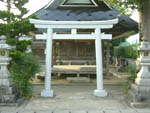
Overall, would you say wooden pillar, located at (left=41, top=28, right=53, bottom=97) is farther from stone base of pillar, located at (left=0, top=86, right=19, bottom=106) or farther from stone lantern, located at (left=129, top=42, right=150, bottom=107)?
stone lantern, located at (left=129, top=42, right=150, bottom=107)

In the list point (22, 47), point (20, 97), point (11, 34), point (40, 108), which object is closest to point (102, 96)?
point (40, 108)

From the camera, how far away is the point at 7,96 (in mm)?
5855

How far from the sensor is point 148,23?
8.29 m

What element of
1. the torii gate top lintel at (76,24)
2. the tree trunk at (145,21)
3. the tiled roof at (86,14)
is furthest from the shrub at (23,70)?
the tree trunk at (145,21)

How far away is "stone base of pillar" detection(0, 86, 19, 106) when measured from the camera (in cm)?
585

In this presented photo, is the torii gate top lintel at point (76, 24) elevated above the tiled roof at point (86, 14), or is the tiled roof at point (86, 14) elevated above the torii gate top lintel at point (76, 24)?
the tiled roof at point (86, 14)

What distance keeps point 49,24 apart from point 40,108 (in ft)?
10.2

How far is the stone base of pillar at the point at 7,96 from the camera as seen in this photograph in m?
5.85

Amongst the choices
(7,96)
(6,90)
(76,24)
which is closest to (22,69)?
(6,90)

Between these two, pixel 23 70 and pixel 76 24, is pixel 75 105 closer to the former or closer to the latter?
pixel 23 70

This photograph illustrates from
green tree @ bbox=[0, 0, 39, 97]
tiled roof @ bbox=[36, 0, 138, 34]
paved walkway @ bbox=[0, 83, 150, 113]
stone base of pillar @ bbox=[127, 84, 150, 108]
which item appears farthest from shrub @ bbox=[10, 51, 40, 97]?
tiled roof @ bbox=[36, 0, 138, 34]

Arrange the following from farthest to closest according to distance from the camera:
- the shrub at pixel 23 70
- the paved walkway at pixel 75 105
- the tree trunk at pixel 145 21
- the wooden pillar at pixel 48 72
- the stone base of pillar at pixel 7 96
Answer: the tree trunk at pixel 145 21 < the wooden pillar at pixel 48 72 < the shrub at pixel 23 70 < the stone base of pillar at pixel 7 96 < the paved walkway at pixel 75 105

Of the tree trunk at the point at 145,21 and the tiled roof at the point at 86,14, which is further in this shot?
the tiled roof at the point at 86,14

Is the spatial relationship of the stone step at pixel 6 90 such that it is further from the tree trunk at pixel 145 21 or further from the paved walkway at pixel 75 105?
the tree trunk at pixel 145 21
